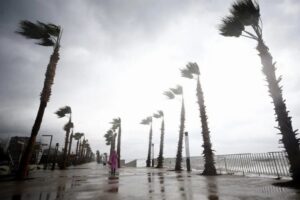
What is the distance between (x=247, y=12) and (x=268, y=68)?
9.79 ft

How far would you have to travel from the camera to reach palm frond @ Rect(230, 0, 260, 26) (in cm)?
923

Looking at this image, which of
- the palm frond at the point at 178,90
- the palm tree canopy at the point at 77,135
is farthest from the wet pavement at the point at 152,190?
the palm tree canopy at the point at 77,135

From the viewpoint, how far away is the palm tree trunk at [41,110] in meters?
11.3

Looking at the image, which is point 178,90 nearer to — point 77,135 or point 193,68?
point 193,68

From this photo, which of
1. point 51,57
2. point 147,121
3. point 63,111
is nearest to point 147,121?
point 147,121

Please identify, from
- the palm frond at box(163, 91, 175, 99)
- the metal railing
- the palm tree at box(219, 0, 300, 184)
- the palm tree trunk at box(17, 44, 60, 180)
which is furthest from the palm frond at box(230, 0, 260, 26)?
the palm frond at box(163, 91, 175, 99)

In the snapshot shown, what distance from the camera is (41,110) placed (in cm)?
1266

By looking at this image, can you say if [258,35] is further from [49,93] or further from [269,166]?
[49,93]

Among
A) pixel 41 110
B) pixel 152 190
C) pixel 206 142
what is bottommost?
pixel 152 190

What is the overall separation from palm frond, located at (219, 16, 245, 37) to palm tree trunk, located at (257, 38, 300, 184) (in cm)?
138

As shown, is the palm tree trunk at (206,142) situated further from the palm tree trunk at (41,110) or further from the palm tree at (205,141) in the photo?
the palm tree trunk at (41,110)

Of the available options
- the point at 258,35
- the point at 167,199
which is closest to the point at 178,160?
the point at 258,35

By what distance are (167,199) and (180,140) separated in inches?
653

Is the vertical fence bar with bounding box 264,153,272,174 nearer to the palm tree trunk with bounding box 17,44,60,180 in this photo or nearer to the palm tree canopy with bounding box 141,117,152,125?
the palm tree trunk with bounding box 17,44,60,180
